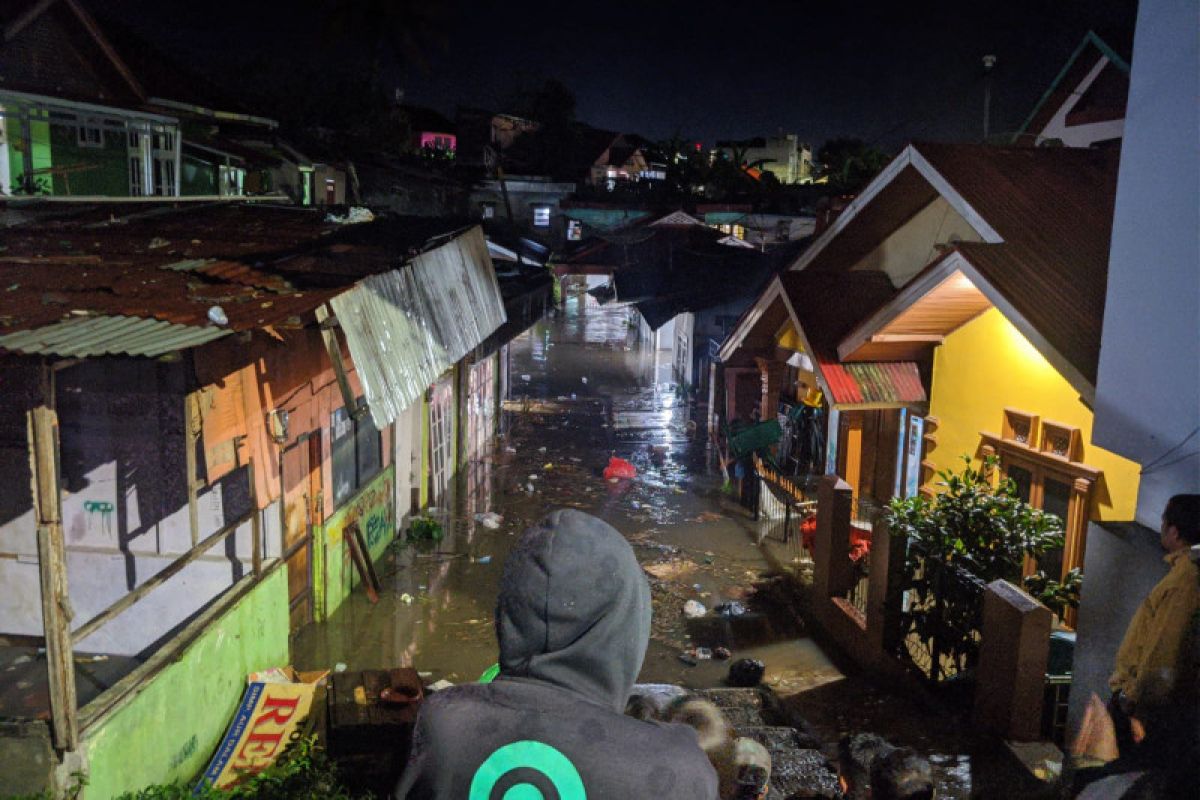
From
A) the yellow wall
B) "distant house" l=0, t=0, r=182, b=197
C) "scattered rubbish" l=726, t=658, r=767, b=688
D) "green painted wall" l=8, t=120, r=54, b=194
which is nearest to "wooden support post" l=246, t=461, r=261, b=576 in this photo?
"scattered rubbish" l=726, t=658, r=767, b=688

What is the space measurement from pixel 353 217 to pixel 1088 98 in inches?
655

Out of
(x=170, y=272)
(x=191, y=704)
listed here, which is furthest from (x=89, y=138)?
(x=191, y=704)

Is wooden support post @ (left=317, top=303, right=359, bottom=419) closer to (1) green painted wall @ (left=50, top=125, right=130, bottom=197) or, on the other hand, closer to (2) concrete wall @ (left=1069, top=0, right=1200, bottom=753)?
(2) concrete wall @ (left=1069, top=0, right=1200, bottom=753)

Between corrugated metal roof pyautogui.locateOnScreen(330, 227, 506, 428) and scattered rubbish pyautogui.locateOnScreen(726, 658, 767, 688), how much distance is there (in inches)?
170

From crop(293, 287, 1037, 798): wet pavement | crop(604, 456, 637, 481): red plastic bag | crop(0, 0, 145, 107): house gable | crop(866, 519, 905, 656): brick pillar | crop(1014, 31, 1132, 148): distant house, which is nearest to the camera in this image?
crop(293, 287, 1037, 798): wet pavement

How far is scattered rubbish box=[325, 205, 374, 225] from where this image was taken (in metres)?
9.98

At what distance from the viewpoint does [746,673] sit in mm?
8109

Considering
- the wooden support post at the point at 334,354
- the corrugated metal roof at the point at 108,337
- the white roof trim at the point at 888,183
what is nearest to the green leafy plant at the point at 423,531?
the wooden support post at the point at 334,354

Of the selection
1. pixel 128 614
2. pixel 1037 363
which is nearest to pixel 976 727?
pixel 1037 363

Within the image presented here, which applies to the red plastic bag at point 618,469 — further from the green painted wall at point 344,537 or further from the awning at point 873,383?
the awning at point 873,383

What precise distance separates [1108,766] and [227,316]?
19.1 ft

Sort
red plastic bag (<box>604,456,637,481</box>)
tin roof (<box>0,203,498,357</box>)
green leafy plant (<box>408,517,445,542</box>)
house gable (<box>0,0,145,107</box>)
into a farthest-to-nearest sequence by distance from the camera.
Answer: red plastic bag (<box>604,456,637,481</box>) < house gable (<box>0,0,145,107</box>) < green leafy plant (<box>408,517,445,542</box>) < tin roof (<box>0,203,498,357</box>)

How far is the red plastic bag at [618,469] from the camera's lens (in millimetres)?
15930

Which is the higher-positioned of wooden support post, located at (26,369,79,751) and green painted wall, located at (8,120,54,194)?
green painted wall, located at (8,120,54,194)
